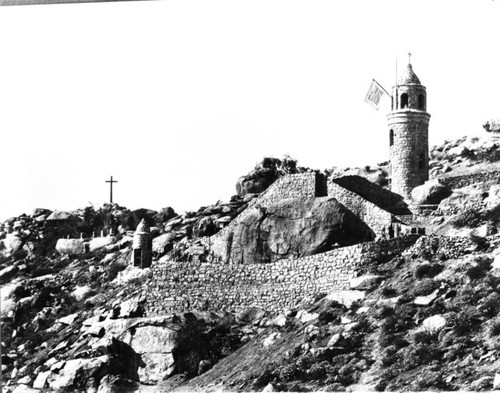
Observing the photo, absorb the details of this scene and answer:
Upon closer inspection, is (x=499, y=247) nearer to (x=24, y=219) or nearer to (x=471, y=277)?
(x=471, y=277)

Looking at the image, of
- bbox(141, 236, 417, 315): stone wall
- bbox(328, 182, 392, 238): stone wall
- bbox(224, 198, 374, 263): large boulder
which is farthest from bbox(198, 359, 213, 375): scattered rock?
bbox(328, 182, 392, 238): stone wall

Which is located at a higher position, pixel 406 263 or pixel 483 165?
pixel 483 165

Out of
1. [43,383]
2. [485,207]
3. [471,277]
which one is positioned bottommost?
[43,383]

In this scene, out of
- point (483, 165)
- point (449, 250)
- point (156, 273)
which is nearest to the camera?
point (449, 250)

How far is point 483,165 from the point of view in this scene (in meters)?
68.4

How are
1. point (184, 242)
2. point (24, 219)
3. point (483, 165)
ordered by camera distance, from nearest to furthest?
point (184, 242), point (24, 219), point (483, 165)

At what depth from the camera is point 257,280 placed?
42.6m

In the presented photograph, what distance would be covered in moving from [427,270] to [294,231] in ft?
27.9

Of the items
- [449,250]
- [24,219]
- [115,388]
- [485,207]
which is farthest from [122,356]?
[24,219]

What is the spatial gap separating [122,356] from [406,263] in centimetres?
1084

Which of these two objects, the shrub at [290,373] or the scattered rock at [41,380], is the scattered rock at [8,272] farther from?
the shrub at [290,373]

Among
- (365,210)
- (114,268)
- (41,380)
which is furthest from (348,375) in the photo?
(114,268)

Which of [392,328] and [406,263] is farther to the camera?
[406,263]

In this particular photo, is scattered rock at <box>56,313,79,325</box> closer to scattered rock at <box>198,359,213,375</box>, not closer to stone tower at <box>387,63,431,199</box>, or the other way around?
scattered rock at <box>198,359,213,375</box>
